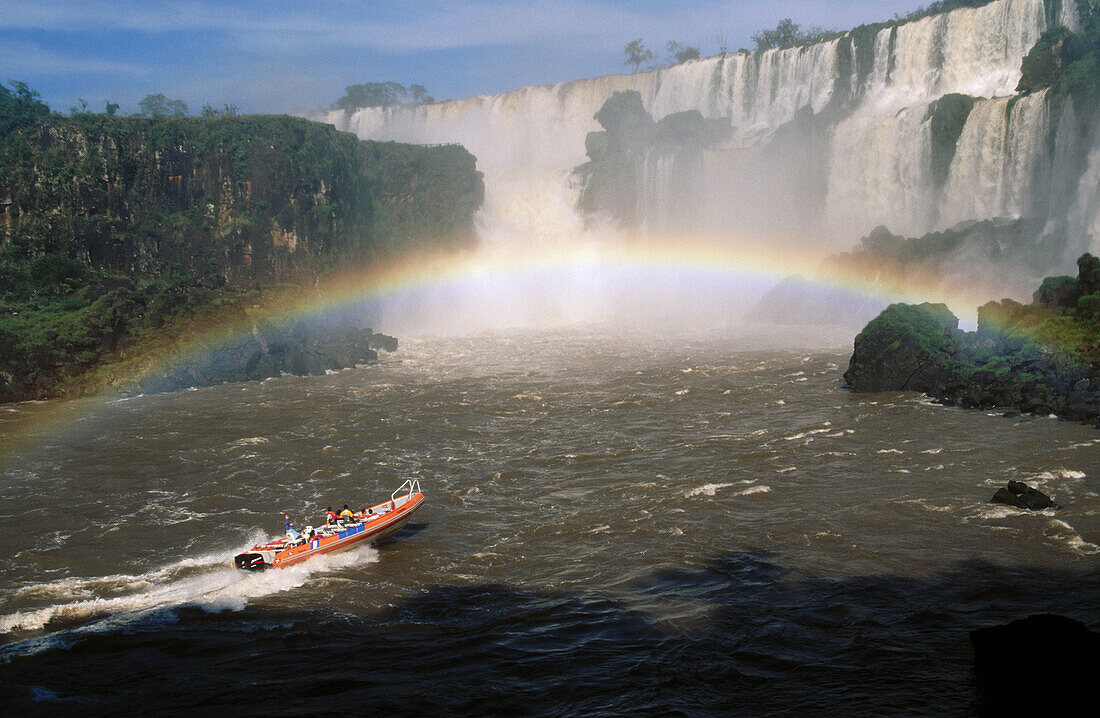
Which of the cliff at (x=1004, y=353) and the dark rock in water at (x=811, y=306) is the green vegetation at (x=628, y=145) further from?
the cliff at (x=1004, y=353)

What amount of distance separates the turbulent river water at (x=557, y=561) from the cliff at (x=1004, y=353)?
1076 millimetres

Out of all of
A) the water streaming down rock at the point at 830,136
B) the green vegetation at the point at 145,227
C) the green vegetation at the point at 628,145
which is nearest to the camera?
the green vegetation at the point at 145,227

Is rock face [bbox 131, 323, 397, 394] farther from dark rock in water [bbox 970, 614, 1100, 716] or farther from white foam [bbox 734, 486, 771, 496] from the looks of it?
dark rock in water [bbox 970, 614, 1100, 716]

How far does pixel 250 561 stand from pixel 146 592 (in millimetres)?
1785

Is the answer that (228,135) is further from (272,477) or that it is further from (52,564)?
(52,564)

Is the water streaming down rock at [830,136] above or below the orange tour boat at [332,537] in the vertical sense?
above

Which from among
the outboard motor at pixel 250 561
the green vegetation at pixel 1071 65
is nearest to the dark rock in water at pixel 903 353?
the green vegetation at pixel 1071 65

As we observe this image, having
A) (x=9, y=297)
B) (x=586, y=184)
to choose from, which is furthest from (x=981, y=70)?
(x=9, y=297)

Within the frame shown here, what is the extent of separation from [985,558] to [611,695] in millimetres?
7578

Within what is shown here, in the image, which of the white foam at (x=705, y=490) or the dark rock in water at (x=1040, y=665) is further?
the white foam at (x=705, y=490)

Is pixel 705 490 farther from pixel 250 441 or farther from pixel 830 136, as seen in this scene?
pixel 830 136

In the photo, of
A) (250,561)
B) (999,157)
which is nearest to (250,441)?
(250,561)

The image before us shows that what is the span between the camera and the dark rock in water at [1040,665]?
8.41m

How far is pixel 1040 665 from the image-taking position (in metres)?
8.80
